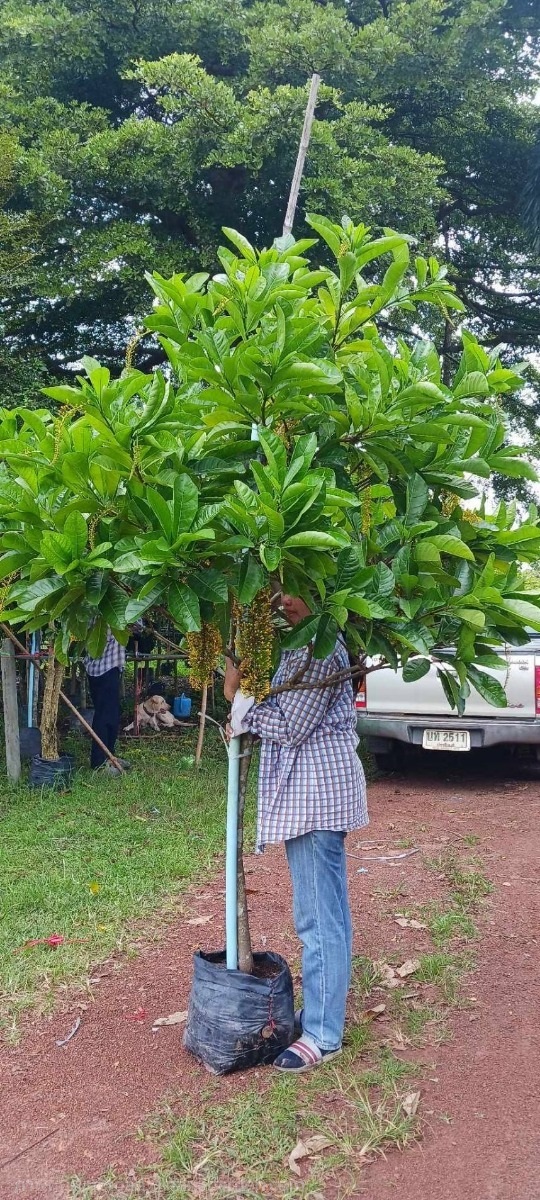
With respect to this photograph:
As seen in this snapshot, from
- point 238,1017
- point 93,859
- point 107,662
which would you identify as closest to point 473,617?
point 238,1017

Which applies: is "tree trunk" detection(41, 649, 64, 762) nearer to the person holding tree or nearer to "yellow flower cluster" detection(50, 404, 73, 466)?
the person holding tree

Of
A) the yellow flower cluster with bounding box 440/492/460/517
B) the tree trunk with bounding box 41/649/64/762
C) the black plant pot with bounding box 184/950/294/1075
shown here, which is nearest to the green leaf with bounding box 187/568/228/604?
the yellow flower cluster with bounding box 440/492/460/517

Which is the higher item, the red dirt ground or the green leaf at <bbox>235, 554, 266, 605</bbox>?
the green leaf at <bbox>235, 554, 266, 605</bbox>

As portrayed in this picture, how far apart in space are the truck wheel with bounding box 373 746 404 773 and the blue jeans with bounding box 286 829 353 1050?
203 inches

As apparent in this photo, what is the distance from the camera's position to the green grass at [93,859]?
13.4 feet

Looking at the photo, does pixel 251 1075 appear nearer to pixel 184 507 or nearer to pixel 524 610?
pixel 524 610

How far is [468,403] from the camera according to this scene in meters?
2.58

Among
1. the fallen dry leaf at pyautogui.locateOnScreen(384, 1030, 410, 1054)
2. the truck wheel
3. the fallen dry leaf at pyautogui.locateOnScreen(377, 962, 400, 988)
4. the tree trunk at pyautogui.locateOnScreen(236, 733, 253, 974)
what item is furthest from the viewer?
the truck wheel

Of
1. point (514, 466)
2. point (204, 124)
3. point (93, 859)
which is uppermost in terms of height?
point (204, 124)

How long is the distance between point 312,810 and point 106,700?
5.13 metres

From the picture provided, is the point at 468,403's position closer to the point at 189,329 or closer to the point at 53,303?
the point at 189,329

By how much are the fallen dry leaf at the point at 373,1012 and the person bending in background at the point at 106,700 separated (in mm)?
4428

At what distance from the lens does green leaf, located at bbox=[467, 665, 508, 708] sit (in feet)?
8.82

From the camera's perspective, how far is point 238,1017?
301 cm
